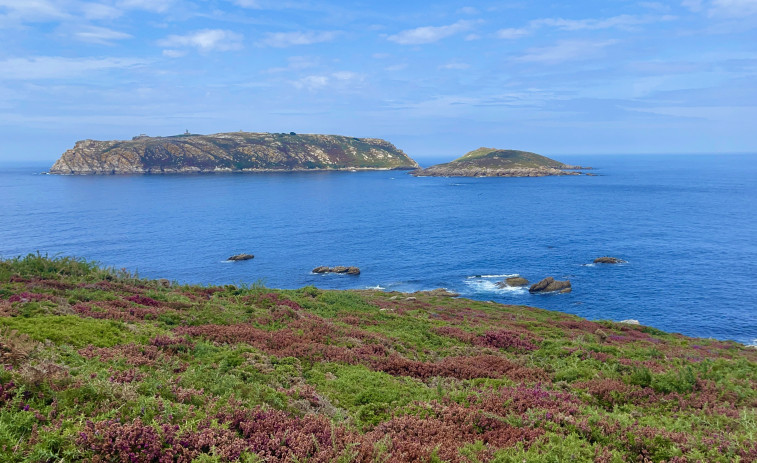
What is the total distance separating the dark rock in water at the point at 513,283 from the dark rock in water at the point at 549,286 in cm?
248

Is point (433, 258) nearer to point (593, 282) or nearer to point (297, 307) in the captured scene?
point (593, 282)

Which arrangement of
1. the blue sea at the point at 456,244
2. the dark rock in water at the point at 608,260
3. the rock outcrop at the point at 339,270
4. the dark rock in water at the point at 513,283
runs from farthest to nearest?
the dark rock in water at the point at 608,260 → the rock outcrop at the point at 339,270 → the dark rock in water at the point at 513,283 → the blue sea at the point at 456,244

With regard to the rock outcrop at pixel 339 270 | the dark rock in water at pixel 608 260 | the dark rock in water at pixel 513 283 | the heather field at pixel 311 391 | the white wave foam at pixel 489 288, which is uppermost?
the heather field at pixel 311 391

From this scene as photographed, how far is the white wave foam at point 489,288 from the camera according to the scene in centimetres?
6544

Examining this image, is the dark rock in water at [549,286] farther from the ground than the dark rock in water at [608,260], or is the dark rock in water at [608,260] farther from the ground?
the dark rock in water at [608,260]

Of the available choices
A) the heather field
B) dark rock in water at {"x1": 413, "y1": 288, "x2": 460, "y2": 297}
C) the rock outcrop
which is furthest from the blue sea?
the heather field

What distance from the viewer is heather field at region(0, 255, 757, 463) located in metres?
7.54

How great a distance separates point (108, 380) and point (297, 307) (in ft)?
58.8

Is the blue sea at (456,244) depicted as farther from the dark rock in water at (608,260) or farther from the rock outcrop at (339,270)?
the rock outcrop at (339,270)

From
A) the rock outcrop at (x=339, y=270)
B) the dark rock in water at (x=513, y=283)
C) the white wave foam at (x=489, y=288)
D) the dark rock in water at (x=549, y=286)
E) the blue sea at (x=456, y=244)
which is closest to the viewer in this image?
the blue sea at (x=456, y=244)

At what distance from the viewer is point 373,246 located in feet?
317

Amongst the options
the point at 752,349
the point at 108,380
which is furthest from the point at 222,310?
the point at 752,349

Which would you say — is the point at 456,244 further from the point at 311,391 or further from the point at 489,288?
the point at 311,391

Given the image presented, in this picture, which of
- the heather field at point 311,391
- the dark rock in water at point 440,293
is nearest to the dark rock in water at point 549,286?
the dark rock in water at point 440,293
